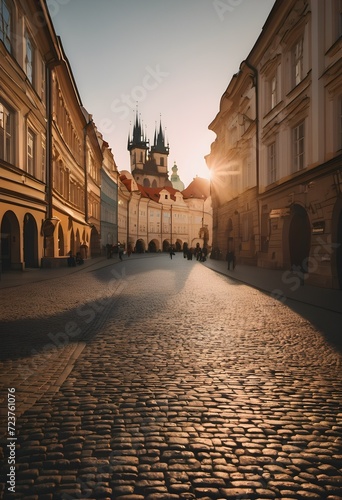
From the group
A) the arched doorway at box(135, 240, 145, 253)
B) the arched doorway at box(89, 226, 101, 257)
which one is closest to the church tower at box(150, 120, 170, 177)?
the arched doorway at box(135, 240, 145, 253)

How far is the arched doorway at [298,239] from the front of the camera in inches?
767

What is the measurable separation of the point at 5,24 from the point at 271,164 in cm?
1495

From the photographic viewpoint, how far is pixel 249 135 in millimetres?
27172

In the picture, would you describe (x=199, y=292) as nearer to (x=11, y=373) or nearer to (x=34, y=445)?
(x=11, y=373)

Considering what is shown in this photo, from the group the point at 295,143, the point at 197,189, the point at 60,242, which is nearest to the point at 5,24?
the point at 295,143

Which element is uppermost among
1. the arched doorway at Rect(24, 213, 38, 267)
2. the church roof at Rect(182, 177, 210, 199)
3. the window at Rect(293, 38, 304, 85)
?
the church roof at Rect(182, 177, 210, 199)

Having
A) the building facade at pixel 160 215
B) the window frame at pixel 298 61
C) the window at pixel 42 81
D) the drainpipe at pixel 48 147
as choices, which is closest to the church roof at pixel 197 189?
the building facade at pixel 160 215

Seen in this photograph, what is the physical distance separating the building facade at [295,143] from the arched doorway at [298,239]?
0.16 ft

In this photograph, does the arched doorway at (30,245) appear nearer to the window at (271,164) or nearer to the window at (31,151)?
the window at (31,151)

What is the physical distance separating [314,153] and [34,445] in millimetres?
15723

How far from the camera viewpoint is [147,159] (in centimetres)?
12194

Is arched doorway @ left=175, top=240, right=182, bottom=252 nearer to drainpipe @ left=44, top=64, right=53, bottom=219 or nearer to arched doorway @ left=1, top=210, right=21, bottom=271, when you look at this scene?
drainpipe @ left=44, top=64, right=53, bottom=219

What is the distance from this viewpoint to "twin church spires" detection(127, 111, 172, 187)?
116188mm

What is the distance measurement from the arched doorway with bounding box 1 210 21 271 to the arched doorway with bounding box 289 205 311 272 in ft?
45.1
